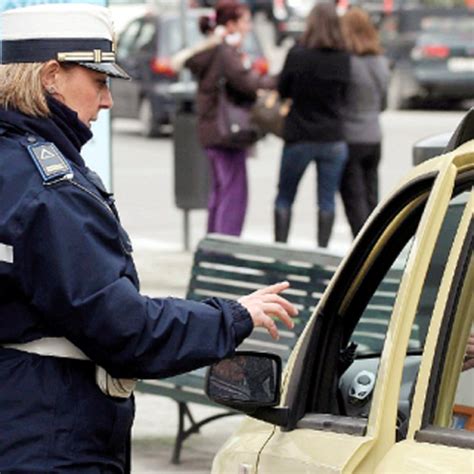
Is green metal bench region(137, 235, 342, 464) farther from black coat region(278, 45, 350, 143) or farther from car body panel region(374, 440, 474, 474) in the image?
black coat region(278, 45, 350, 143)

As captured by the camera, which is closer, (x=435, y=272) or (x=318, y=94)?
(x=435, y=272)

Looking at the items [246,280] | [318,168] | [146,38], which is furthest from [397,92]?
[246,280]

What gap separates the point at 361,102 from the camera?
41.7 ft

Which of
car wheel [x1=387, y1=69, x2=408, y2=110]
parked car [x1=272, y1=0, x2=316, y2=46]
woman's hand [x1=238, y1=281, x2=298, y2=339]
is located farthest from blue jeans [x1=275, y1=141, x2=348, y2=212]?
parked car [x1=272, y1=0, x2=316, y2=46]

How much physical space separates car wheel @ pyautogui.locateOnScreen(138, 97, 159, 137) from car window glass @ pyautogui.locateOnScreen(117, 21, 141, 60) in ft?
2.93

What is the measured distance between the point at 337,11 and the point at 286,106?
2.41ft

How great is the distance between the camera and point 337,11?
12.7 meters

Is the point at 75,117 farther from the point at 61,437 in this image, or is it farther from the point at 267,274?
the point at 267,274

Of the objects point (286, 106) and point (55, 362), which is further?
point (286, 106)

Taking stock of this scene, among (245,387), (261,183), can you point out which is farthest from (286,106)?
(245,387)

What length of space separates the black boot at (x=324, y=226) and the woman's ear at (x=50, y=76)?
9.20 metres

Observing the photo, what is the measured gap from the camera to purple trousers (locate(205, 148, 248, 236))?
13.1m

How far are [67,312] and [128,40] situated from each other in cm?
2373

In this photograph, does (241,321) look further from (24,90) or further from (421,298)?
(24,90)
